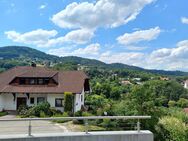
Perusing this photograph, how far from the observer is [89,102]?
148 ft


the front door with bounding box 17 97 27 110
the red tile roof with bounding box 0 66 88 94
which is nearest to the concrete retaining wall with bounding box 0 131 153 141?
the red tile roof with bounding box 0 66 88 94

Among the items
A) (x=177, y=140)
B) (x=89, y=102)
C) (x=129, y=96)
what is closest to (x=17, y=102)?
(x=89, y=102)

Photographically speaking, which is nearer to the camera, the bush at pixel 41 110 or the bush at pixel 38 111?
the bush at pixel 38 111

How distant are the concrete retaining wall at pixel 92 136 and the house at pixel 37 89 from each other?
24.4 metres

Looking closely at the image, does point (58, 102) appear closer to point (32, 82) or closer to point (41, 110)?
point (32, 82)

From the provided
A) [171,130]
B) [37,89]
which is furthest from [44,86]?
[171,130]

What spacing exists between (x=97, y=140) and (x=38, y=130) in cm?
238

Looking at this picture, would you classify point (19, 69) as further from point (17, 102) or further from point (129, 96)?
point (129, 96)

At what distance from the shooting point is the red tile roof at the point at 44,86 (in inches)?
1432

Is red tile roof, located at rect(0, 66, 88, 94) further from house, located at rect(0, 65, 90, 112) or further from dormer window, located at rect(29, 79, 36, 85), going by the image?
dormer window, located at rect(29, 79, 36, 85)

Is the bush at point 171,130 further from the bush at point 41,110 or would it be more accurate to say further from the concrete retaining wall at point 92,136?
the bush at point 41,110

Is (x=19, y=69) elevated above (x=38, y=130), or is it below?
above

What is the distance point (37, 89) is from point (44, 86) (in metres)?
1.03

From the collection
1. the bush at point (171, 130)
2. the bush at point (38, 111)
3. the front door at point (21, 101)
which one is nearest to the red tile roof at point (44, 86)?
the front door at point (21, 101)
